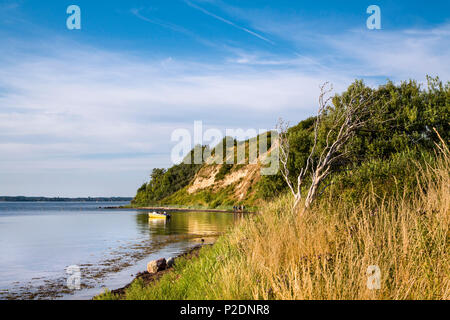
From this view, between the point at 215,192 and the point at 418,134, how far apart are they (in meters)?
76.5

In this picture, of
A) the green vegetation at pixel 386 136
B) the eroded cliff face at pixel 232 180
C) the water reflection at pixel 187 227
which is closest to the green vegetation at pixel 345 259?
A: the green vegetation at pixel 386 136

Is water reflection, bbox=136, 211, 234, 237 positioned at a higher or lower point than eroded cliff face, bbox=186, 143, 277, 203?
lower

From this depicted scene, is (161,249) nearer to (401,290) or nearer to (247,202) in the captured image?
(401,290)

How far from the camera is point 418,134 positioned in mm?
28031
